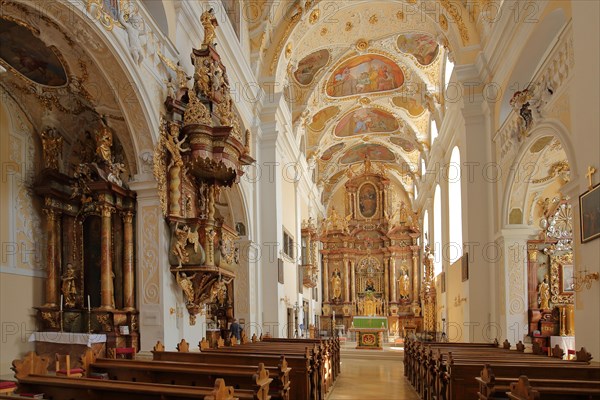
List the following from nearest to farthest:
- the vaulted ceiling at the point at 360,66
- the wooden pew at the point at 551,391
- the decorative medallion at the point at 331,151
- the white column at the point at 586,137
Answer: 1. the wooden pew at the point at 551,391
2. the white column at the point at 586,137
3. the vaulted ceiling at the point at 360,66
4. the decorative medallion at the point at 331,151

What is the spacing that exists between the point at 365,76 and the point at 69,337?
48.7 ft

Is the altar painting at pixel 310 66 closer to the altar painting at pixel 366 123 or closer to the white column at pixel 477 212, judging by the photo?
the altar painting at pixel 366 123

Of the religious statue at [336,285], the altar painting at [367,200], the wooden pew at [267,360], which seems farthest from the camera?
the altar painting at [367,200]

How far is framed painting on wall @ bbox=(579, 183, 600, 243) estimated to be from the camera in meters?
5.71

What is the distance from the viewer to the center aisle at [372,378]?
29.1 feet

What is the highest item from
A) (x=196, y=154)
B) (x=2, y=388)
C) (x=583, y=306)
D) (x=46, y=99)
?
(x=46, y=99)

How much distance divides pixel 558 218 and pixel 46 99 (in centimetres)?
947

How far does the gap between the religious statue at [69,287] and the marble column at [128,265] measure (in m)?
0.87

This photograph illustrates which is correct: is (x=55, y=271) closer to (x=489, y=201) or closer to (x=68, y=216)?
(x=68, y=216)

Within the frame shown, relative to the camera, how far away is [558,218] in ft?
34.7

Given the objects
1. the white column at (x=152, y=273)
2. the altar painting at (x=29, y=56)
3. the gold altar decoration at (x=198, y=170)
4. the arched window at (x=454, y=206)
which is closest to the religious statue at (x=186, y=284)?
the gold altar decoration at (x=198, y=170)

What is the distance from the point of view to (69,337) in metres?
7.07

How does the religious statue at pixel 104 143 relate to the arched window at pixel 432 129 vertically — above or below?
below

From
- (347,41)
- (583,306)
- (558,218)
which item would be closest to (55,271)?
(583,306)
